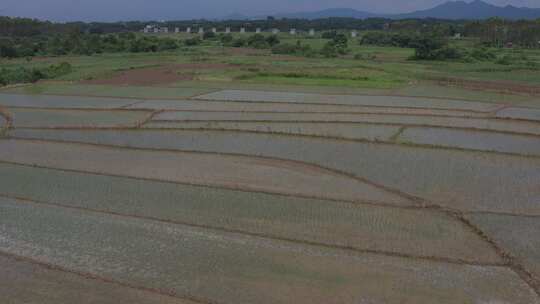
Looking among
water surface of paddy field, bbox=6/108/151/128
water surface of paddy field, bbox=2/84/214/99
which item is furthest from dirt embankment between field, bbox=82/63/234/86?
water surface of paddy field, bbox=6/108/151/128

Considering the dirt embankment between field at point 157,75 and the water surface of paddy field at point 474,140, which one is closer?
the water surface of paddy field at point 474,140

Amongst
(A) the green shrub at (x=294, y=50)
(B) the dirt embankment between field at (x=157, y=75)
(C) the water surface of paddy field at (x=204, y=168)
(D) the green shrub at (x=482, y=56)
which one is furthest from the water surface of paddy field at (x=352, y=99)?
(A) the green shrub at (x=294, y=50)

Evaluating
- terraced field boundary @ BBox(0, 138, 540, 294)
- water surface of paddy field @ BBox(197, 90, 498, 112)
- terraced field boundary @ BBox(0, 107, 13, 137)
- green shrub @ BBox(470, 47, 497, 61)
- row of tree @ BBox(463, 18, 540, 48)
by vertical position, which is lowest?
terraced field boundary @ BBox(0, 138, 540, 294)

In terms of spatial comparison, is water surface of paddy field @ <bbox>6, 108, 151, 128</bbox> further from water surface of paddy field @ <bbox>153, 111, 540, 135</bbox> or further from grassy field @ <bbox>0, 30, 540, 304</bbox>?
water surface of paddy field @ <bbox>153, 111, 540, 135</bbox>

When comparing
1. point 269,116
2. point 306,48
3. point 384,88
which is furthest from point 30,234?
point 306,48

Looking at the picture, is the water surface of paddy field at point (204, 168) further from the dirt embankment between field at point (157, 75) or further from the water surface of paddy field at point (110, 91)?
the dirt embankment between field at point (157, 75)

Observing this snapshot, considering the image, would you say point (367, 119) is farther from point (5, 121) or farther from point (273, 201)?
point (5, 121)

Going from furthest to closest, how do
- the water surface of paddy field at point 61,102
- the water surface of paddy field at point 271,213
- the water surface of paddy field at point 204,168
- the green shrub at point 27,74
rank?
the green shrub at point 27,74 < the water surface of paddy field at point 61,102 < the water surface of paddy field at point 204,168 < the water surface of paddy field at point 271,213
